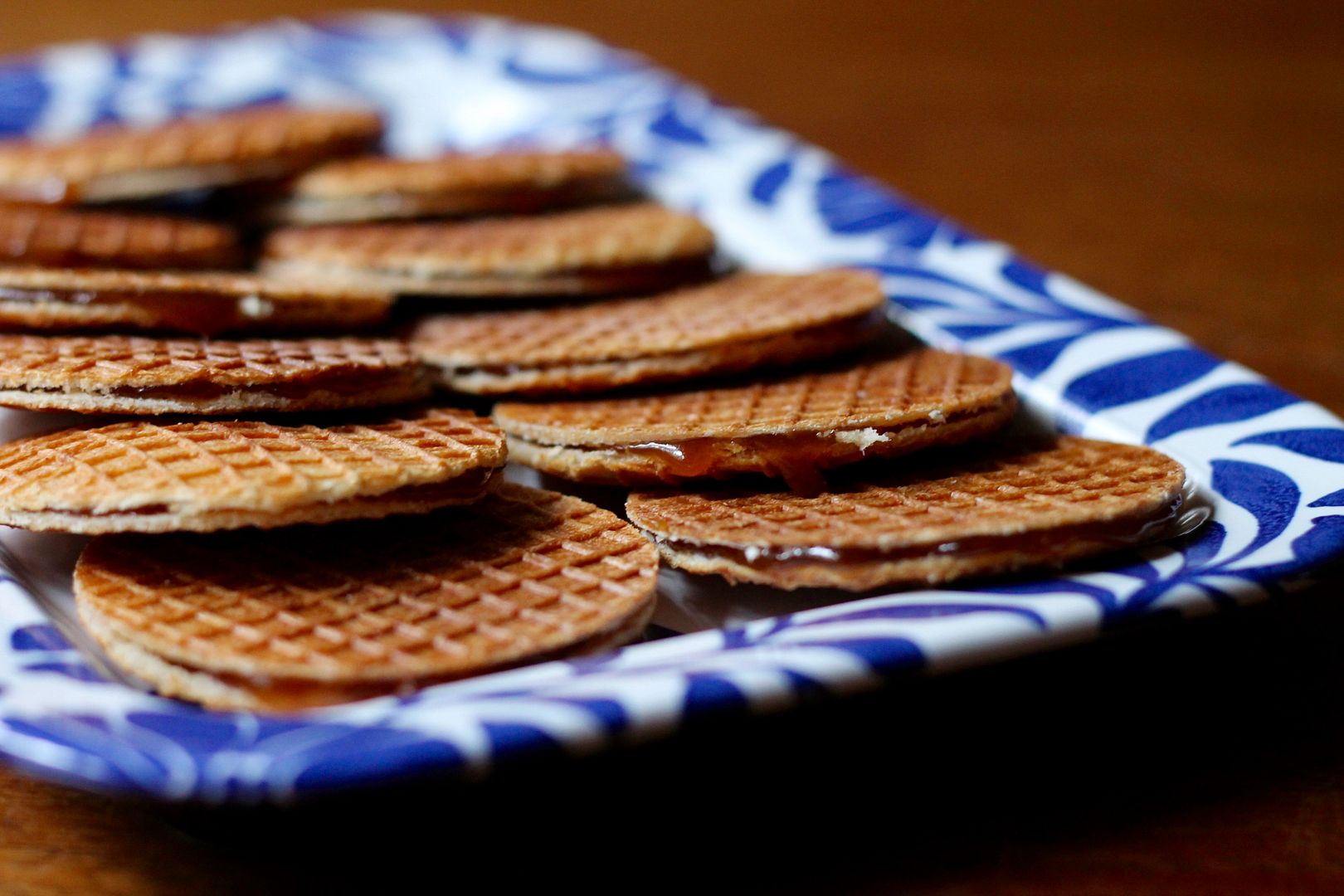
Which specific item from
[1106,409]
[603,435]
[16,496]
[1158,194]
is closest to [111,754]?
[16,496]

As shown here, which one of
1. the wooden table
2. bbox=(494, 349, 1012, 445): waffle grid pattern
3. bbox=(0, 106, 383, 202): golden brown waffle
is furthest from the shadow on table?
bbox=(0, 106, 383, 202): golden brown waffle

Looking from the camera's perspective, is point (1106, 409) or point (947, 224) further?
point (947, 224)

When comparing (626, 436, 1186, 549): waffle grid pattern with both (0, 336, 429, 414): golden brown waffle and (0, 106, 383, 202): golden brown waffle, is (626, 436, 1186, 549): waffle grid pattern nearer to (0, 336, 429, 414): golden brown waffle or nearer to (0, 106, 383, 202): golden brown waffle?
(0, 336, 429, 414): golden brown waffle

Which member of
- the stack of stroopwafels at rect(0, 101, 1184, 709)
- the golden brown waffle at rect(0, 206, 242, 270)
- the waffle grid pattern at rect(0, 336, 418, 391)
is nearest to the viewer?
the stack of stroopwafels at rect(0, 101, 1184, 709)

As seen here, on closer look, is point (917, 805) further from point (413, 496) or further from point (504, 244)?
point (504, 244)

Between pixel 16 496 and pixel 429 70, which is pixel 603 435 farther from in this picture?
pixel 429 70

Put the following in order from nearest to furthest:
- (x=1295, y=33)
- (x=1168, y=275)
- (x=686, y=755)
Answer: (x=686, y=755) < (x=1168, y=275) < (x=1295, y=33)

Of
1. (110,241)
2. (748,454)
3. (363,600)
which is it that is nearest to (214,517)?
(363,600)
